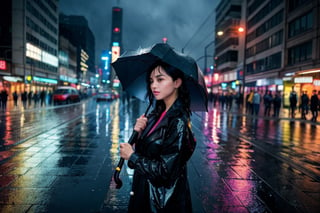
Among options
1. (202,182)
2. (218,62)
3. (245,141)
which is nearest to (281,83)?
(245,141)

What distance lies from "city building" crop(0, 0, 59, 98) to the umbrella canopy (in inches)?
1578

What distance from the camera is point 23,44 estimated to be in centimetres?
4631

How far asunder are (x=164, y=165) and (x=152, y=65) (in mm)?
826

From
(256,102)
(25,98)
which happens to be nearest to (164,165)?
(256,102)

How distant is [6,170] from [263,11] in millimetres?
45882

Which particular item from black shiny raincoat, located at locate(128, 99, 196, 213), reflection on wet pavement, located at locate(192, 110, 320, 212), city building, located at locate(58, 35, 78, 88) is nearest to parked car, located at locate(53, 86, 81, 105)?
reflection on wet pavement, located at locate(192, 110, 320, 212)

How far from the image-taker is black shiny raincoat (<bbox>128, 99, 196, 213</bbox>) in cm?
176

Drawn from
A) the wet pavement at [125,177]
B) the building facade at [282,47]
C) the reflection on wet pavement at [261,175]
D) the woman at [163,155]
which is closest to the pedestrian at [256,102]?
the building facade at [282,47]

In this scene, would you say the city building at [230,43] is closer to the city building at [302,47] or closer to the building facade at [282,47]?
the building facade at [282,47]

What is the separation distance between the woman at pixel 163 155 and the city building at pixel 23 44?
40.8 meters

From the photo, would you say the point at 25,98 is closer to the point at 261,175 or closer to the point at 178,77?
the point at 261,175

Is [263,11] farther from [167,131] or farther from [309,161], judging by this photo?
[167,131]

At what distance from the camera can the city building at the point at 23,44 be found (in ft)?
145

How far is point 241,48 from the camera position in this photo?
52.0m
